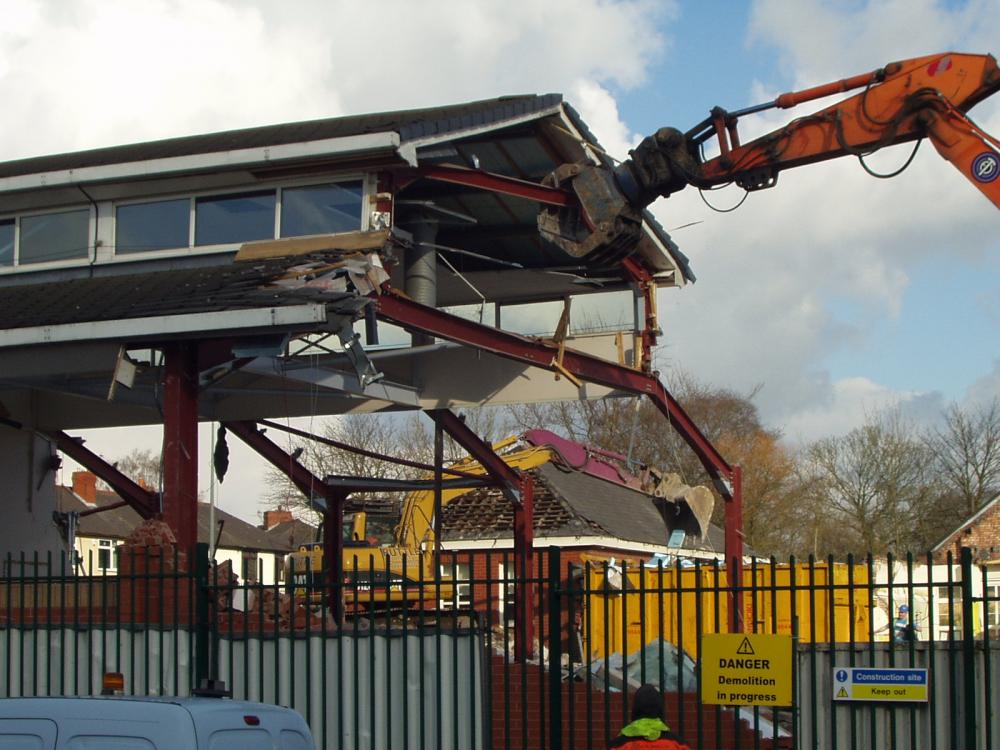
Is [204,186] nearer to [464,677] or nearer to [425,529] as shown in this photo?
[464,677]

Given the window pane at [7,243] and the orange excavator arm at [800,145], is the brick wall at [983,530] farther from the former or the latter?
the window pane at [7,243]

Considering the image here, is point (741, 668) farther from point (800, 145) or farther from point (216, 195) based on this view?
point (216, 195)

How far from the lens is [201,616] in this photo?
10898 millimetres

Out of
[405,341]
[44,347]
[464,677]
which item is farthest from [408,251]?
[464,677]

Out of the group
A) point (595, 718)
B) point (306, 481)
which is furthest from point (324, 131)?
point (595, 718)

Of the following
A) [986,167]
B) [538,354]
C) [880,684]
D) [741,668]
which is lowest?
[880,684]

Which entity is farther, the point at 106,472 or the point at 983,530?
the point at 983,530

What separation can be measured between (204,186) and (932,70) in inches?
354

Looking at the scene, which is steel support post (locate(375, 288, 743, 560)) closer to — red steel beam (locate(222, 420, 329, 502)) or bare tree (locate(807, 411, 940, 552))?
red steel beam (locate(222, 420, 329, 502))

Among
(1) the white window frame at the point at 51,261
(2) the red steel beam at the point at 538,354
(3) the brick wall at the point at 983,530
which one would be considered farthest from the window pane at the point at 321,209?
(3) the brick wall at the point at 983,530

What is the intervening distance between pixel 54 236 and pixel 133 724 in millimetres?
12848

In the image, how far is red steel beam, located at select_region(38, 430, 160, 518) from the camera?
20.7m

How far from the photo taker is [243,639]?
11.0 m

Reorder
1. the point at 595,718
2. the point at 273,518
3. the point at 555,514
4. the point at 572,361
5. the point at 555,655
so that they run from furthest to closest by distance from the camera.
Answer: the point at 273,518 < the point at 555,514 < the point at 572,361 < the point at 595,718 < the point at 555,655
